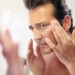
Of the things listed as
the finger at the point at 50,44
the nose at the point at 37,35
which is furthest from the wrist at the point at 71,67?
the nose at the point at 37,35

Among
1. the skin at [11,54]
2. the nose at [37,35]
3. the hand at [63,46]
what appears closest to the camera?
the hand at [63,46]

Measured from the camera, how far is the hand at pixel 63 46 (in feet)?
3.17

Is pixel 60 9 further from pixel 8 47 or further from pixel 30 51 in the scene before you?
pixel 8 47

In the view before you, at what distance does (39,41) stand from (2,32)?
28 centimetres

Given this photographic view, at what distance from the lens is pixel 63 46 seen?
971 mm

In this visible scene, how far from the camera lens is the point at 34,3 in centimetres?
108

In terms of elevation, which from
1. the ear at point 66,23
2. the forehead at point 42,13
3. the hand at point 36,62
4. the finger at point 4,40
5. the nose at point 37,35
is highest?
the forehead at point 42,13

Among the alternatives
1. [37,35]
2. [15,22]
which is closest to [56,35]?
[37,35]

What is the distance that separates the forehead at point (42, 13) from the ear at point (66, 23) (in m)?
0.07

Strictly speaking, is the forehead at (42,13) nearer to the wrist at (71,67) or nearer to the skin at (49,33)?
the skin at (49,33)

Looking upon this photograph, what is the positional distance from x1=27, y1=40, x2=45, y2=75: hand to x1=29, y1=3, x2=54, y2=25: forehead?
0.45 feet

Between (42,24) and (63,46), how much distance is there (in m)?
0.17

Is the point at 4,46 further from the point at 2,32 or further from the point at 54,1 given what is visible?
the point at 54,1

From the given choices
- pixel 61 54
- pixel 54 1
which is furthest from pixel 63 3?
pixel 61 54
